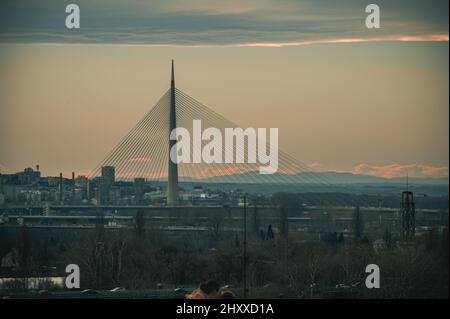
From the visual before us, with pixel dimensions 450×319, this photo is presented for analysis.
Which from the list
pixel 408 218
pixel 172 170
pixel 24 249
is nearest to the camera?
pixel 24 249

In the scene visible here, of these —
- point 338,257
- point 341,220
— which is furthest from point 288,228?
point 338,257

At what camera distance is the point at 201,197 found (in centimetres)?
3969

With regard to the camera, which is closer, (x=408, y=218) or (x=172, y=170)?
(x=408, y=218)

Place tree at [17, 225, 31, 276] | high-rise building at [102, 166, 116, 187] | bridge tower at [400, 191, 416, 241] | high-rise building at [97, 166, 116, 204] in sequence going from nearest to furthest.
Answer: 1. tree at [17, 225, 31, 276]
2. bridge tower at [400, 191, 416, 241]
3. high-rise building at [102, 166, 116, 187]
4. high-rise building at [97, 166, 116, 204]

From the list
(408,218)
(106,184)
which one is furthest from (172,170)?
(408,218)

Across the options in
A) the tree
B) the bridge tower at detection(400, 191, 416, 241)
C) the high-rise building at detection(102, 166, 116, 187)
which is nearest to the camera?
Result: the tree

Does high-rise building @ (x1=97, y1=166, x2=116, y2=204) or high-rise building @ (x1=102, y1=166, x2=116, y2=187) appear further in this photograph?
high-rise building @ (x1=97, y1=166, x2=116, y2=204)

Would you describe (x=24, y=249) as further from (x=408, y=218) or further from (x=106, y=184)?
(x=106, y=184)

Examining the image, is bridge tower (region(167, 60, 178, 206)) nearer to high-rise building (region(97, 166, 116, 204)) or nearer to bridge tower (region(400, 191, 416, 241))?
high-rise building (region(97, 166, 116, 204))

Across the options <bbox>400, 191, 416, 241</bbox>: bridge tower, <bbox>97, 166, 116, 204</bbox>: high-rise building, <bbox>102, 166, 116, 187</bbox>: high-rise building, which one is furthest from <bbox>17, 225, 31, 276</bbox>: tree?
<bbox>400, 191, 416, 241</bbox>: bridge tower

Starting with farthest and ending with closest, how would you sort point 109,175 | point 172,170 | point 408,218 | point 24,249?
point 172,170 → point 109,175 → point 408,218 → point 24,249

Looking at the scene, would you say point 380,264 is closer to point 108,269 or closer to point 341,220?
point 108,269

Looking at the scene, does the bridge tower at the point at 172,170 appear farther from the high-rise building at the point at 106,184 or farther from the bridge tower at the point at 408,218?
the bridge tower at the point at 408,218

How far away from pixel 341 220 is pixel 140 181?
648 cm
